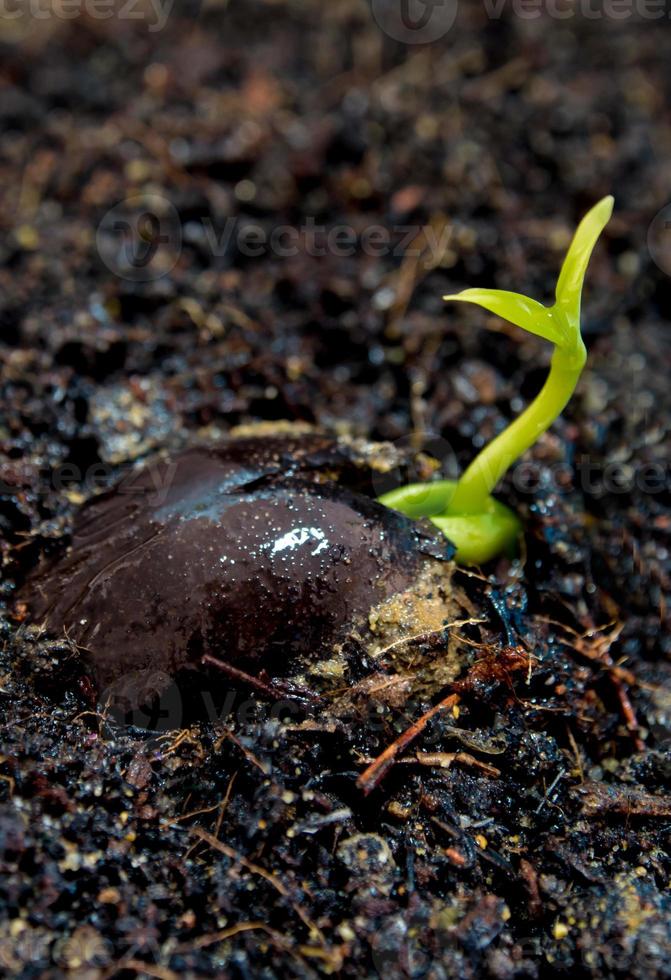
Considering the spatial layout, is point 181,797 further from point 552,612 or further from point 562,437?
point 562,437

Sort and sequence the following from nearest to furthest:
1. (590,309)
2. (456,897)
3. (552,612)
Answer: (456,897), (552,612), (590,309)

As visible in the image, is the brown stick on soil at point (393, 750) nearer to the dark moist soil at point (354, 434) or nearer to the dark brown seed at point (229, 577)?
the dark moist soil at point (354, 434)

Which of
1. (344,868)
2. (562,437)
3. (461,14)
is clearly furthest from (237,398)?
(461,14)

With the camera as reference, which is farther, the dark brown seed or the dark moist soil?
the dark brown seed

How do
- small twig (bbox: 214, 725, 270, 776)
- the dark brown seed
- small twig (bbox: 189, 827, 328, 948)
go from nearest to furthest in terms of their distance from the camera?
small twig (bbox: 189, 827, 328, 948), small twig (bbox: 214, 725, 270, 776), the dark brown seed

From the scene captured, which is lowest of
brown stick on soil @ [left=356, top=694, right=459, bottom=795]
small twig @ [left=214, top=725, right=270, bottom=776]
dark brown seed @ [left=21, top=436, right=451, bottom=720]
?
brown stick on soil @ [left=356, top=694, right=459, bottom=795]

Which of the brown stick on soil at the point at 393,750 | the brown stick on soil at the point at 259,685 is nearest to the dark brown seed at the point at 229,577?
the brown stick on soil at the point at 259,685

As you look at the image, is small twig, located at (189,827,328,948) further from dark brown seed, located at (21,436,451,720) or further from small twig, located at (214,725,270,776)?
dark brown seed, located at (21,436,451,720)

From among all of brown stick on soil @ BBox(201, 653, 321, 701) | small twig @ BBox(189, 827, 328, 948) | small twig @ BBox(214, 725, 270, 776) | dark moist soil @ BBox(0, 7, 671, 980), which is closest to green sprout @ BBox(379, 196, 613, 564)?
dark moist soil @ BBox(0, 7, 671, 980)
